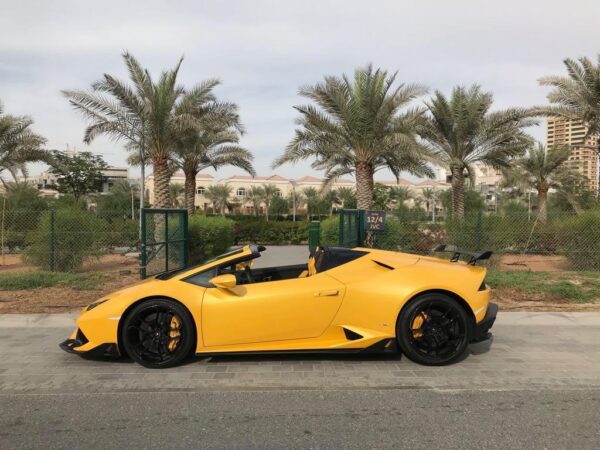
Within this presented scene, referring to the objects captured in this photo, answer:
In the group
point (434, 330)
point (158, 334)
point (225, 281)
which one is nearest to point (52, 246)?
point (158, 334)

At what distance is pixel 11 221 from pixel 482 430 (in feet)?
56.4

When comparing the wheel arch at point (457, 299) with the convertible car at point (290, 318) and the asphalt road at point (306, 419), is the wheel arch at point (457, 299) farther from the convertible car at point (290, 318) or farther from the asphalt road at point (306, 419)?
the asphalt road at point (306, 419)

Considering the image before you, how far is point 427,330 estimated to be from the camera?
15.7 ft

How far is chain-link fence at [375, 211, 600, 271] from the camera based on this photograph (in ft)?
41.8

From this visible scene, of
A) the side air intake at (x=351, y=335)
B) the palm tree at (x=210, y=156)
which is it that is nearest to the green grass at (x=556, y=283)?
the side air intake at (x=351, y=335)

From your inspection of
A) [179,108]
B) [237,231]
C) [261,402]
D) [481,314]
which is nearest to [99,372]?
[261,402]

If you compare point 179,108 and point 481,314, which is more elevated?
point 179,108

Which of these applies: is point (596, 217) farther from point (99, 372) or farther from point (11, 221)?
point (11, 221)

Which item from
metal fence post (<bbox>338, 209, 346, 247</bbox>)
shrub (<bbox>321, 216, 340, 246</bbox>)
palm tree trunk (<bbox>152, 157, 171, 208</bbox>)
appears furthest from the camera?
shrub (<bbox>321, 216, 340, 246</bbox>)

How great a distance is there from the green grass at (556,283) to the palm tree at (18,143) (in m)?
18.1

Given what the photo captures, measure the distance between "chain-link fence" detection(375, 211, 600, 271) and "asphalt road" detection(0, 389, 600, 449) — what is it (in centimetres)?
908

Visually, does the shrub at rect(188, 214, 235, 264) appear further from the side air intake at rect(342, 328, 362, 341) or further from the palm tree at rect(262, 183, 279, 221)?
the palm tree at rect(262, 183, 279, 221)

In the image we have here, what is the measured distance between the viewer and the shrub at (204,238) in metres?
15.6

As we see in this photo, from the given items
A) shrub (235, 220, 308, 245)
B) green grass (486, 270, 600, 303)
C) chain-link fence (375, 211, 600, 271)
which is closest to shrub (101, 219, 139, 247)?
chain-link fence (375, 211, 600, 271)
